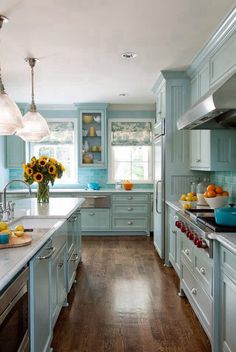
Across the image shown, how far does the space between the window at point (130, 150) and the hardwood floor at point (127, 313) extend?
2.51 metres

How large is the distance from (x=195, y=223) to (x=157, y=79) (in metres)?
2.64

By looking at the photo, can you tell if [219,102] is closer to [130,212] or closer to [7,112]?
[7,112]

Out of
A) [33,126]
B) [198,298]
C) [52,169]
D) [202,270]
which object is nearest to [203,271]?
[202,270]

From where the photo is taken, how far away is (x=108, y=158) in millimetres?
6770

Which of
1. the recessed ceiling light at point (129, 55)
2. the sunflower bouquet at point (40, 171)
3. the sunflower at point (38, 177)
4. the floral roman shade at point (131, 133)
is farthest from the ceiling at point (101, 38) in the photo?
the floral roman shade at point (131, 133)

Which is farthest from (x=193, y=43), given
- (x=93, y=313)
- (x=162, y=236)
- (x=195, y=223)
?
(x=93, y=313)

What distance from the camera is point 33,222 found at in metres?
2.82

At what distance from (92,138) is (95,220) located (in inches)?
64.5

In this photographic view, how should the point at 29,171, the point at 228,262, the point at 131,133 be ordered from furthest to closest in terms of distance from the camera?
the point at 131,133, the point at 29,171, the point at 228,262

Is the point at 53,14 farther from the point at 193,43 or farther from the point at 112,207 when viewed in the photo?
the point at 112,207

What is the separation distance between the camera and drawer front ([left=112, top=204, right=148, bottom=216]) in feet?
20.2

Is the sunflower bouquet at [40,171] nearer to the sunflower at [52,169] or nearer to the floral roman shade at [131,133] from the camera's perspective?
the sunflower at [52,169]

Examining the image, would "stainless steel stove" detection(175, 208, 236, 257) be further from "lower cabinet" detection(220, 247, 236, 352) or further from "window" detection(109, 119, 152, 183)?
Answer: "window" detection(109, 119, 152, 183)

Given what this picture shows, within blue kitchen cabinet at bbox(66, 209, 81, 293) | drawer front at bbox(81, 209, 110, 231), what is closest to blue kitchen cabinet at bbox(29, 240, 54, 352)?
blue kitchen cabinet at bbox(66, 209, 81, 293)
